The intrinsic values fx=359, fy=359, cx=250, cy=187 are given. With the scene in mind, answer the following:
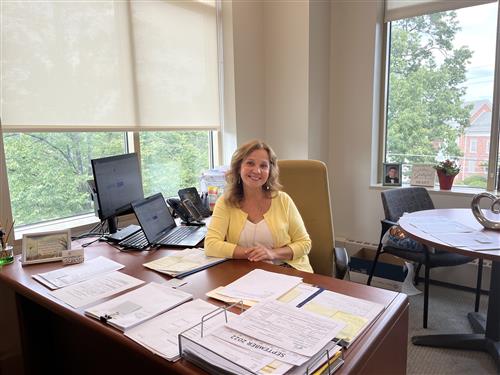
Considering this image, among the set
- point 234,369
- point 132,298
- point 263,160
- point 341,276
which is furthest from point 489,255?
point 132,298

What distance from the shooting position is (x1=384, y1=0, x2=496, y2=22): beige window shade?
9.33 feet

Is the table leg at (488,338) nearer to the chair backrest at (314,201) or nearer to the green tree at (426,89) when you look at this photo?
the chair backrest at (314,201)

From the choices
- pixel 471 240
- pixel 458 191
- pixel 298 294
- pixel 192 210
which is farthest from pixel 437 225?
pixel 192 210

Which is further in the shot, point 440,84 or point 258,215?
point 440,84

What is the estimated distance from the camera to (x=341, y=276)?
72.5 inches

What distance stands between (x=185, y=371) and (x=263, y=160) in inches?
44.9

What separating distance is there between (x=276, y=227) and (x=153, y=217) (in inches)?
26.8

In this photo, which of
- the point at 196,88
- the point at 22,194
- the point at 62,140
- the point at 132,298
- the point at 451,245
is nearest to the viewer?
the point at 132,298

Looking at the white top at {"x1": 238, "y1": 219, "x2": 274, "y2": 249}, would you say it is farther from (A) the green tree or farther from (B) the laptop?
(A) the green tree

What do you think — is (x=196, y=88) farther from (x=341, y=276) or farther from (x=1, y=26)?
(x=341, y=276)

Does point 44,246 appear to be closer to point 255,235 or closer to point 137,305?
point 137,305

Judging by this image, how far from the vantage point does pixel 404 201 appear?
9.32 feet

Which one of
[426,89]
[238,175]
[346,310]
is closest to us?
[346,310]

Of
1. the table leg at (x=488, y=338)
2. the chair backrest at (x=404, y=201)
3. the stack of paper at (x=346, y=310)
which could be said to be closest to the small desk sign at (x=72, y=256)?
the stack of paper at (x=346, y=310)
